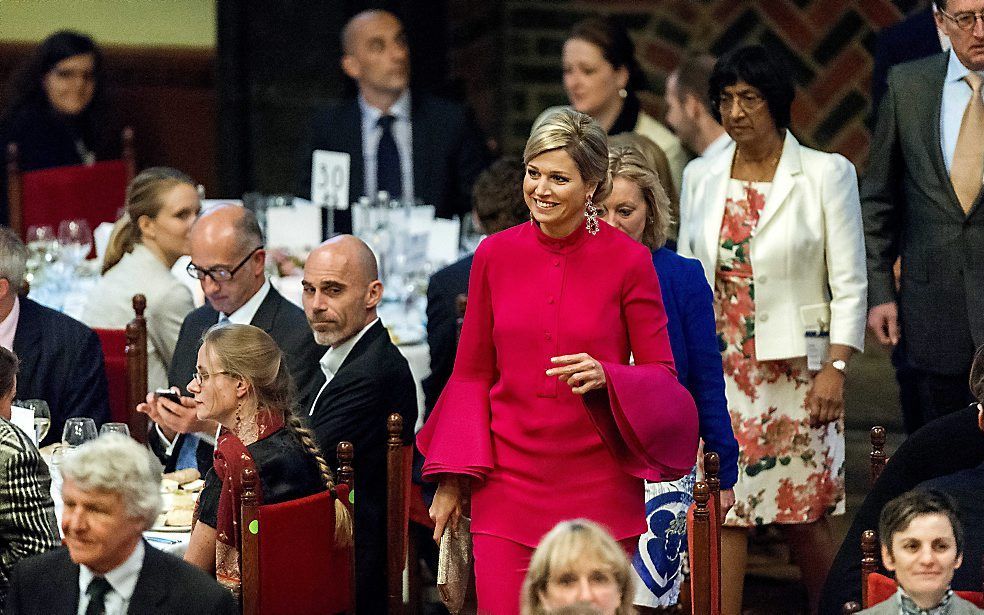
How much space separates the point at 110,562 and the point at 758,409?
2118 millimetres

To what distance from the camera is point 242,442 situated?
3.51 m

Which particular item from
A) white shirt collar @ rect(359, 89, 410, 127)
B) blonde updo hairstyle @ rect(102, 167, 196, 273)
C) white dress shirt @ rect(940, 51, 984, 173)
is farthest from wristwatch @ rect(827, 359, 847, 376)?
white shirt collar @ rect(359, 89, 410, 127)

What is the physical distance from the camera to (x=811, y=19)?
8.21 m

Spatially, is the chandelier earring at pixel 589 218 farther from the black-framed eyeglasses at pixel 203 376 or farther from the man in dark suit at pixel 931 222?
the man in dark suit at pixel 931 222

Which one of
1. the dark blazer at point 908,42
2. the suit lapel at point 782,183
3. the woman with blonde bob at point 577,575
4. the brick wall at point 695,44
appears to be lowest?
the woman with blonde bob at point 577,575

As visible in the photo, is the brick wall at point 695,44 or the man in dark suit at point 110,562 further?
the brick wall at point 695,44

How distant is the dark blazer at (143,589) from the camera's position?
2.91 meters

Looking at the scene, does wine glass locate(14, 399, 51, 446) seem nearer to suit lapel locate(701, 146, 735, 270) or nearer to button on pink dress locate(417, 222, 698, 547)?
button on pink dress locate(417, 222, 698, 547)

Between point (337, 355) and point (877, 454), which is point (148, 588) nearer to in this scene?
point (337, 355)

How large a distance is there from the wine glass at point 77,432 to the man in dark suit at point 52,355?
552 millimetres

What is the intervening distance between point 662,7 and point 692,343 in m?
4.90

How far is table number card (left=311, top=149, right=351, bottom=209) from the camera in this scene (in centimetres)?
679

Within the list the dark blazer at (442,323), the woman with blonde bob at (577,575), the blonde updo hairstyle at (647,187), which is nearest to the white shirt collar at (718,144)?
the dark blazer at (442,323)

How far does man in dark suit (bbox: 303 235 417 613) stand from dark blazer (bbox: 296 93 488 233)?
Answer: 2.67 m
